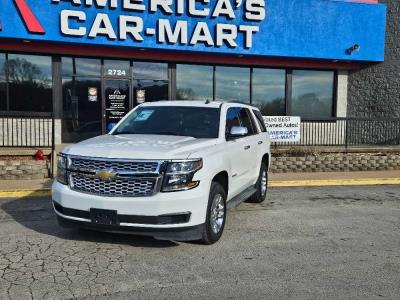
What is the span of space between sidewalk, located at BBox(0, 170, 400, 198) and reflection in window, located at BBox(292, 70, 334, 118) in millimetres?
5760

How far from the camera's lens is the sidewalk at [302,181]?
351 inches

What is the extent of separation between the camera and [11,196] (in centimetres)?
869

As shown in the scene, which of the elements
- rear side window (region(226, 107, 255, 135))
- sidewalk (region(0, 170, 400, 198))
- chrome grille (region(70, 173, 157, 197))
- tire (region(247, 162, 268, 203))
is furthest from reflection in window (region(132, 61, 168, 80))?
chrome grille (region(70, 173, 157, 197))

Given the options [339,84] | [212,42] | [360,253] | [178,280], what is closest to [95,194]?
[178,280]

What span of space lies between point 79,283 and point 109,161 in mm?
1414

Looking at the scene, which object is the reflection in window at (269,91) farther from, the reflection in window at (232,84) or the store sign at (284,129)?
the store sign at (284,129)

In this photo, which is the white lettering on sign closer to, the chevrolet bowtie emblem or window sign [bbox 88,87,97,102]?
window sign [bbox 88,87,97,102]

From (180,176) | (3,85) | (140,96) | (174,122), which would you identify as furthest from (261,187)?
(3,85)

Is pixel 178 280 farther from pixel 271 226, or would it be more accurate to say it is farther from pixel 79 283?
pixel 271 226

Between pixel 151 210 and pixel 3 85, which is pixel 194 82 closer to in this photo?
pixel 3 85

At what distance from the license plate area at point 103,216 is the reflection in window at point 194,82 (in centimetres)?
1191

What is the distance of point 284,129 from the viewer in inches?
509

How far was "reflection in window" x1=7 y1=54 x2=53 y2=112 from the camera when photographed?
14812 millimetres

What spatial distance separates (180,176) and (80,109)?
1127 centimetres
